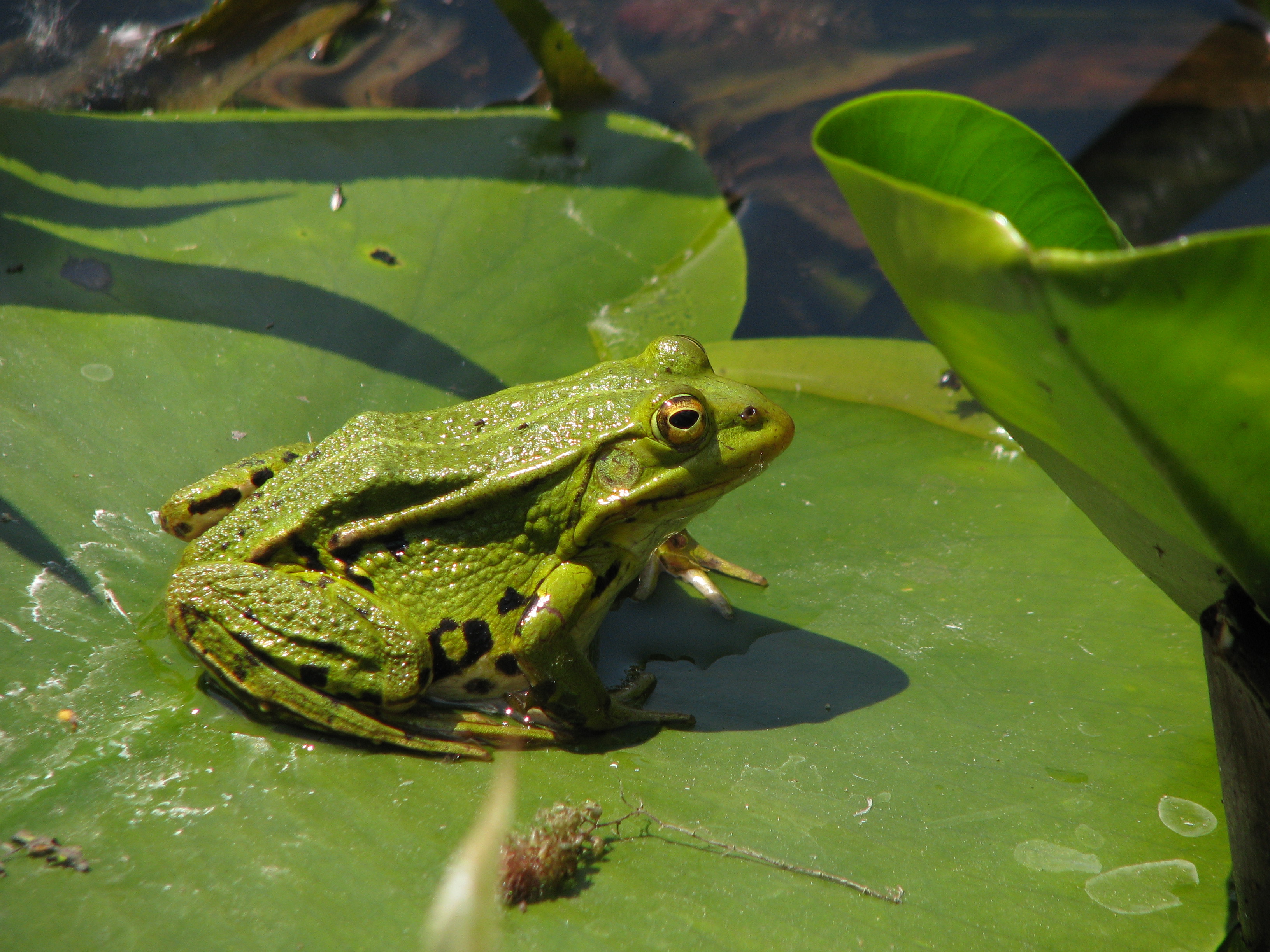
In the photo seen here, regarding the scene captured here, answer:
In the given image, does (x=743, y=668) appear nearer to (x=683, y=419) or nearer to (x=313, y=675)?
(x=683, y=419)

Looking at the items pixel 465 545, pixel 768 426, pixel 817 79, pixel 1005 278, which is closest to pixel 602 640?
pixel 465 545

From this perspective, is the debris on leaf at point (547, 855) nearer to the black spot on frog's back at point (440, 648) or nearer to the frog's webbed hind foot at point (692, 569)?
the black spot on frog's back at point (440, 648)

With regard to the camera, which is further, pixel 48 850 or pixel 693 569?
pixel 693 569

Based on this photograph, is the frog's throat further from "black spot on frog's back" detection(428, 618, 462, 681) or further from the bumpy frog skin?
"black spot on frog's back" detection(428, 618, 462, 681)

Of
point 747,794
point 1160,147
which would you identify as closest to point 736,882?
point 747,794

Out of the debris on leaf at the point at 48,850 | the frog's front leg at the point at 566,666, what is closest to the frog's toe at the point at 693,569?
the frog's front leg at the point at 566,666

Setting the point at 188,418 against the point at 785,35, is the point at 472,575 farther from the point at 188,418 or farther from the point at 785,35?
the point at 785,35

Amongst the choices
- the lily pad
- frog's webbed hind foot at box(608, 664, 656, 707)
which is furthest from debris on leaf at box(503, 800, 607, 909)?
frog's webbed hind foot at box(608, 664, 656, 707)
